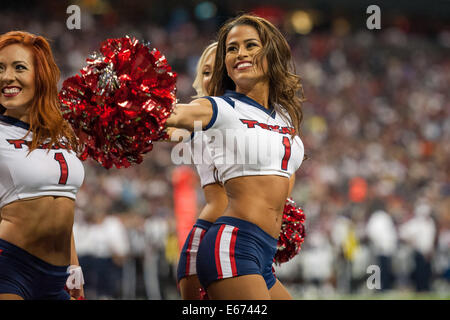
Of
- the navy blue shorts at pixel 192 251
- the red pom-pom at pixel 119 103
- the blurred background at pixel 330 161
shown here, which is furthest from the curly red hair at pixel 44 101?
the blurred background at pixel 330 161

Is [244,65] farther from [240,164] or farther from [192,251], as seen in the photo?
[192,251]

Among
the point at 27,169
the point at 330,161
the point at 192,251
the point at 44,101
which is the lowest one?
the point at 192,251

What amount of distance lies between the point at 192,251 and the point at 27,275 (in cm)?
99

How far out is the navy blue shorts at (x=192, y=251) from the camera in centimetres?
346

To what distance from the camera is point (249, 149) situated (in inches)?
111

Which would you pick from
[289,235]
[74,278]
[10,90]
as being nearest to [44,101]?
[10,90]

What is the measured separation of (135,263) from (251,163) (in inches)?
316

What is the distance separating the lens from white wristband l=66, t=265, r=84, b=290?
3.07 metres

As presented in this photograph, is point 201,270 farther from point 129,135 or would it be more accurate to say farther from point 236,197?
point 129,135

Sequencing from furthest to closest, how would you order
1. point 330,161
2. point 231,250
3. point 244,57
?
point 330,161 → point 244,57 → point 231,250

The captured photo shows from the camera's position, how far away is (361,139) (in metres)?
15.4

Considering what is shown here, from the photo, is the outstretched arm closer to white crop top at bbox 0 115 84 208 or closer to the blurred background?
white crop top at bbox 0 115 84 208
